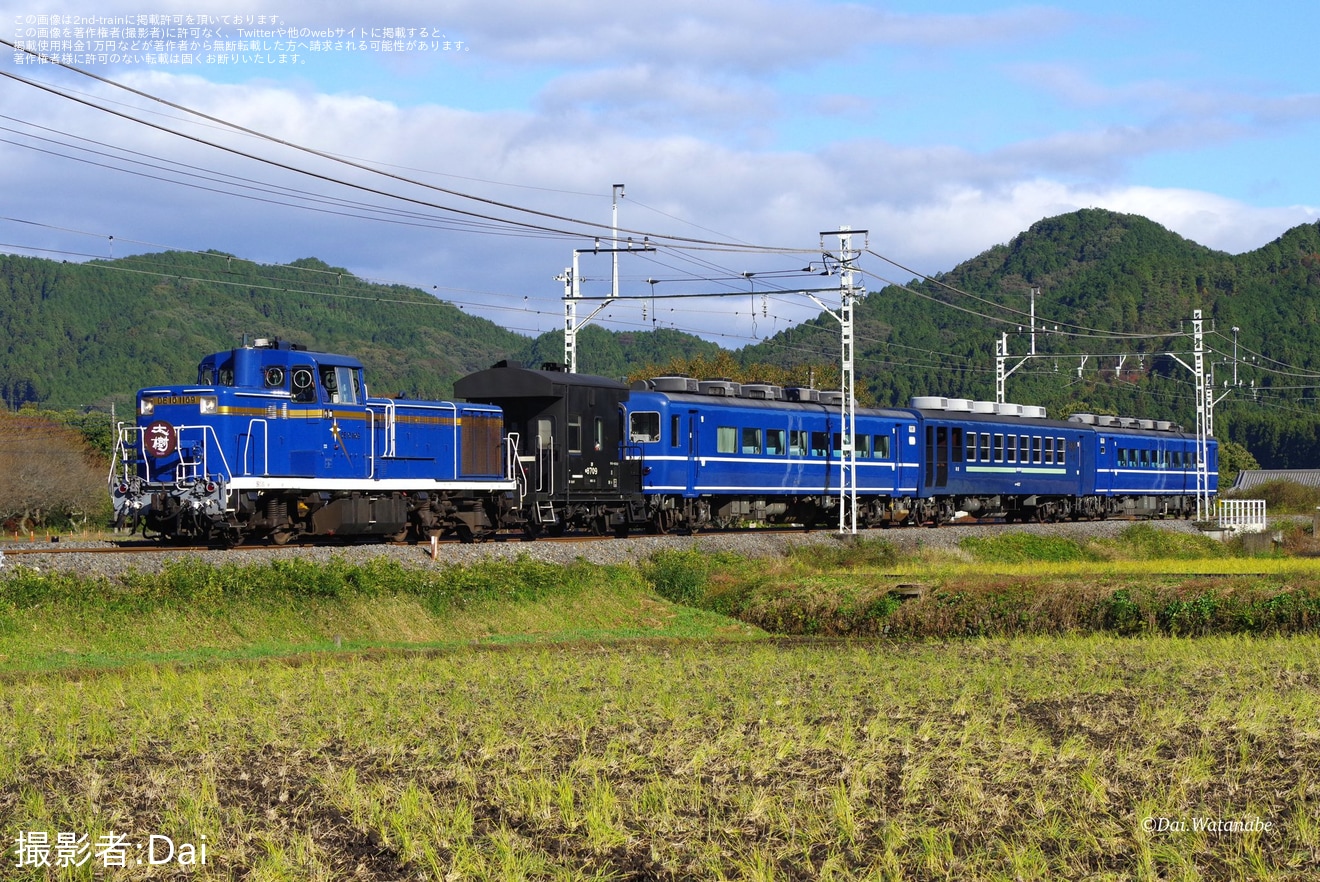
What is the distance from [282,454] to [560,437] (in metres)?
8.72

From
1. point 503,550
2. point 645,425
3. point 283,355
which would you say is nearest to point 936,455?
point 645,425

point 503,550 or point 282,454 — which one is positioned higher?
point 282,454

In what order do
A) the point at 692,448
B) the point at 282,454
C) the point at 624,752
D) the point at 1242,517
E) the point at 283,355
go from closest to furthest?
the point at 624,752 < the point at 282,454 < the point at 283,355 < the point at 692,448 < the point at 1242,517

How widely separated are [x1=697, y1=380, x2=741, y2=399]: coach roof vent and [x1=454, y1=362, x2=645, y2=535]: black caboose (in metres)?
4.75

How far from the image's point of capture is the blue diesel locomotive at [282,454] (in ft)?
87.2

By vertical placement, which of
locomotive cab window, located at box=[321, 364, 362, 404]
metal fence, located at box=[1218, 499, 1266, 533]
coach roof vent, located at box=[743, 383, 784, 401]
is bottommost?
metal fence, located at box=[1218, 499, 1266, 533]

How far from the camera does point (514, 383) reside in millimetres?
34938

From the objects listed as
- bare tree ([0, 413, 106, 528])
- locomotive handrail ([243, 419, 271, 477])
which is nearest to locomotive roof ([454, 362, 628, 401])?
locomotive handrail ([243, 419, 271, 477])

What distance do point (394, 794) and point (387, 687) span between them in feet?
20.3

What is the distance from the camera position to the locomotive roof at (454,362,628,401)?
114ft

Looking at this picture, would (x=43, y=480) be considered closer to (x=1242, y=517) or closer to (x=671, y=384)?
(x=671, y=384)

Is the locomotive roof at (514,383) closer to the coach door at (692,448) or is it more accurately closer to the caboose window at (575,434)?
the caboose window at (575,434)

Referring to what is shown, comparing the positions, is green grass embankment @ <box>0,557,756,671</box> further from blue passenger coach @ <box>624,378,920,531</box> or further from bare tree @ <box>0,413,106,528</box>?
bare tree @ <box>0,413,106,528</box>

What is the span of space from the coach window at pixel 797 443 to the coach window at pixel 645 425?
6.97 meters
